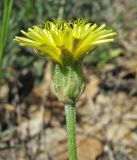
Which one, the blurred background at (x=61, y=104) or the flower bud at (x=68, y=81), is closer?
the flower bud at (x=68, y=81)

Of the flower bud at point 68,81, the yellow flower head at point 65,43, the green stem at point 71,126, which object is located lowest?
the green stem at point 71,126

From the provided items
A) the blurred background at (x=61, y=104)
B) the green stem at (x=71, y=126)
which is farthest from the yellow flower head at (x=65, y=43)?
the blurred background at (x=61, y=104)

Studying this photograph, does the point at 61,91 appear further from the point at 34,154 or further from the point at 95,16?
the point at 95,16

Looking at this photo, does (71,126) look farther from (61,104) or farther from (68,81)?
(61,104)

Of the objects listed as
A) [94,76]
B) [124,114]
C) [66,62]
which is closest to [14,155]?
[124,114]

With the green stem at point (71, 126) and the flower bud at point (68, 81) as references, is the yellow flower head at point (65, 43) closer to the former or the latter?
the flower bud at point (68, 81)
